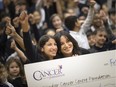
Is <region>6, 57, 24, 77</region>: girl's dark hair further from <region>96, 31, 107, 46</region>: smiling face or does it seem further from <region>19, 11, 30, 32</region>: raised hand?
<region>96, 31, 107, 46</region>: smiling face

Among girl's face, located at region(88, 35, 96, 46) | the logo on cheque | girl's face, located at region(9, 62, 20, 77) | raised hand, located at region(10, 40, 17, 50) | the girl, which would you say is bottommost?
the logo on cheque

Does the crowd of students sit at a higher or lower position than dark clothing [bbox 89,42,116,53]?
higher

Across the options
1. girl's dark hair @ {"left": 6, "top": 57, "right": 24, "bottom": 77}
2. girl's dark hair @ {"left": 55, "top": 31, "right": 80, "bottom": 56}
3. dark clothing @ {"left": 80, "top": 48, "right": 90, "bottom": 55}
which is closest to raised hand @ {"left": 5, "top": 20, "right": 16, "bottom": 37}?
girl's dark hair @ {"left": 6, "top": 57, "right": 24, "bottom": 77}

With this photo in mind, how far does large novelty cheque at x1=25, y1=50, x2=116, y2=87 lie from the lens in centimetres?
168

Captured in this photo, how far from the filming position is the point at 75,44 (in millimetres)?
1809

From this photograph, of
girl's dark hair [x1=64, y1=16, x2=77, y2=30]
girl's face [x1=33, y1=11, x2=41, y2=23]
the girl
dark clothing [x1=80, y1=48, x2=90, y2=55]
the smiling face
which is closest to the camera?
dark clothing [x1=80, y1=48, x2=90, y2=55]

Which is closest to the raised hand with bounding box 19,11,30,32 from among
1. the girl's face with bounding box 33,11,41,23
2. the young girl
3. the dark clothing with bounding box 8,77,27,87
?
the young girl

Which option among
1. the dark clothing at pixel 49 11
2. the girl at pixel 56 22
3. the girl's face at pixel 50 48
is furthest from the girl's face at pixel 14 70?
the dark clothing at pixel 49 11

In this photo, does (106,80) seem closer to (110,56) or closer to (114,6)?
(110,56)

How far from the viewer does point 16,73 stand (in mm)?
1718

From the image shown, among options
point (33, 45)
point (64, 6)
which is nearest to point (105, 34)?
point (33, 45)

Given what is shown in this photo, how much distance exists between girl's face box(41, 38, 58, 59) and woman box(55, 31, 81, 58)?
0.03 meters

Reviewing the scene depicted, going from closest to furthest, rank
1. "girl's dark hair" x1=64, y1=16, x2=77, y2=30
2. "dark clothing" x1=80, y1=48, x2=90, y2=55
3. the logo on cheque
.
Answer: the logo on cheque < "dark clothing" x1=80, y1=48, x2=90, y2=55 < "girl's dark hair" x1=64, y1=16, x2=77, y2=30

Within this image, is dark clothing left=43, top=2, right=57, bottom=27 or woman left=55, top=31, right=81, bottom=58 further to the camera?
dark clothing left=43, top=2, right=57, bottom=27
